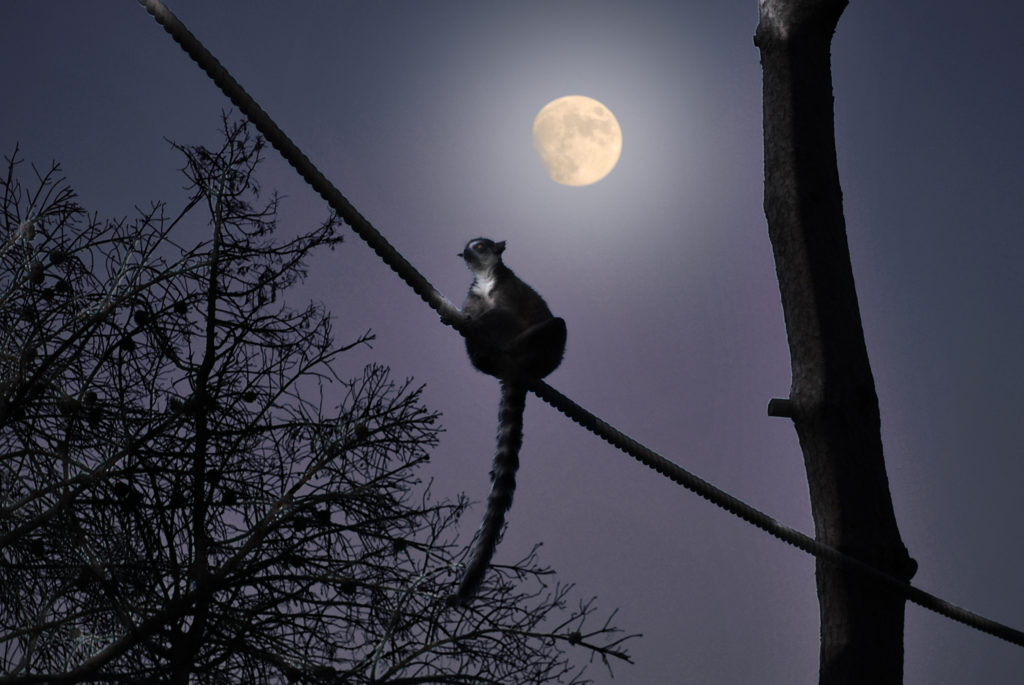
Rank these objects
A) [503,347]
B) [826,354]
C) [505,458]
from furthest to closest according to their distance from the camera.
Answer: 1. [503,347]
2. [505,458]
3. [826,354]

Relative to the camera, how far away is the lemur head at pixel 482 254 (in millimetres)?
4457

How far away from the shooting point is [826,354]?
292cm

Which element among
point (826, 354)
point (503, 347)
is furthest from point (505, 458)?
point (826, 354)

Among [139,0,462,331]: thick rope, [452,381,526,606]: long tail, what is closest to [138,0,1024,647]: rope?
[139,0,462,331]: thick rope

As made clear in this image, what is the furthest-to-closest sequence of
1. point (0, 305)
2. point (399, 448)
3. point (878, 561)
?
point (399, 448), point (0, 305), point (878, 561)

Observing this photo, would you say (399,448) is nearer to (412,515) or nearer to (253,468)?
(412,515)

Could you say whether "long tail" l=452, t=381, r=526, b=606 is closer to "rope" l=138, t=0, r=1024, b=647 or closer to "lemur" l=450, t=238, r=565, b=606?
"lemur" l=450, t=238, r=565, b=606

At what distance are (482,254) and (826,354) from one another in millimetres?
2331

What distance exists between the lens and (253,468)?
4.80 meters

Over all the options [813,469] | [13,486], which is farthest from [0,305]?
[813,469]

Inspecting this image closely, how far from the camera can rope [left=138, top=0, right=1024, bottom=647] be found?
1.93m

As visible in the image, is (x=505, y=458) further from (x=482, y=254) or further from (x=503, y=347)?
(x=482, y=254)

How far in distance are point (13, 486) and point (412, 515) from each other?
2730 millimetres

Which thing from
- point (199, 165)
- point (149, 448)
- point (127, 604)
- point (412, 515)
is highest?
point (199, 165)
